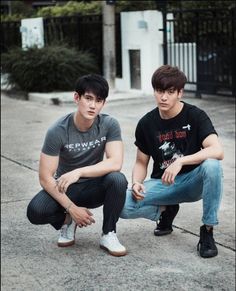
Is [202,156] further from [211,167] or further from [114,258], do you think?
[114,258]

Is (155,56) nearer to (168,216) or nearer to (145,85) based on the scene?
(145,85)

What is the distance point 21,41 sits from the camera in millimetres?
16547

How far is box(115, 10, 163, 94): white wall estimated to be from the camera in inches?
512

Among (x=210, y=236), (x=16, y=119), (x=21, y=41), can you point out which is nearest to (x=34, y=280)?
(x=210, y=236)

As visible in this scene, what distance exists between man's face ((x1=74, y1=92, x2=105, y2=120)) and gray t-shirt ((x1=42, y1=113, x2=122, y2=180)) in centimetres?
28

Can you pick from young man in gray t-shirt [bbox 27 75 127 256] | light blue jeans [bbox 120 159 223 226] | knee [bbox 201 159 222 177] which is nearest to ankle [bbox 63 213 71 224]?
young man in gray t-shirt [bbox 27 75 127 256]

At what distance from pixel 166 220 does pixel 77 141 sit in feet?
3.67

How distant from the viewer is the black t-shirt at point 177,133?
3674 millimetres

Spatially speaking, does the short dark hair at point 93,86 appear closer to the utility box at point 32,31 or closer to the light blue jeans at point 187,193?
→ the light blue jeans at point 187,193

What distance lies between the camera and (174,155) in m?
3.74

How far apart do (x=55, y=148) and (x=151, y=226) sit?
1.48 metres

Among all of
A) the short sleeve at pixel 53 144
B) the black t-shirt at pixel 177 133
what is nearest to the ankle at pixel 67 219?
the short sleeve at pixel 53 144

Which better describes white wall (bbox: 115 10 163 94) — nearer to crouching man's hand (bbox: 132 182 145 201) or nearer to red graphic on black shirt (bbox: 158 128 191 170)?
crouching man's hand (bbox: 132 182 145 201)

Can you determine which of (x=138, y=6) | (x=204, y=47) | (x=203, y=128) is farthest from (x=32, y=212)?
(x=138, y=6)
